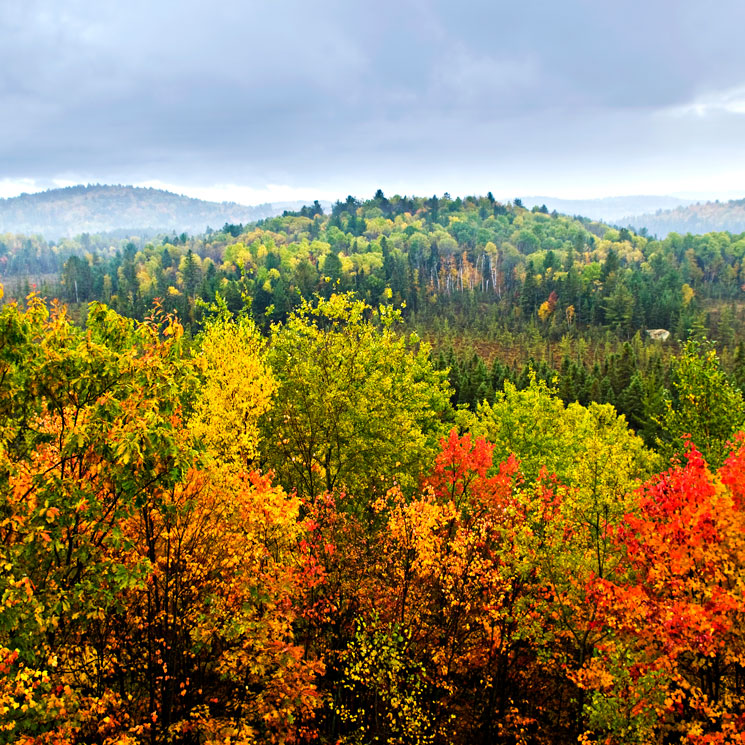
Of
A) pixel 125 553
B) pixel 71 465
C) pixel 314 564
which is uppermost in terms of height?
pixel 71 465

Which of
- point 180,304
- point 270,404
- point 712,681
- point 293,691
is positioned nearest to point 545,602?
point 712,681

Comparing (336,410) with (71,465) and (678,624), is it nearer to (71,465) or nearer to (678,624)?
(678,624)

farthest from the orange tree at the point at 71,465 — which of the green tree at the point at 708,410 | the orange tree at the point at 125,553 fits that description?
the green tree at the point at 708,410

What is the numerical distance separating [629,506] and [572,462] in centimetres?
1646

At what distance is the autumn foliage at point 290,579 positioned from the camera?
31.1 ft

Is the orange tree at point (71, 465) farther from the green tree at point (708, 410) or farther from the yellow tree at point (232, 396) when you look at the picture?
the green tree at point (708, 410)

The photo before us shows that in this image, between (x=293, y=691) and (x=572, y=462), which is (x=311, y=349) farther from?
(x=572, y=462)

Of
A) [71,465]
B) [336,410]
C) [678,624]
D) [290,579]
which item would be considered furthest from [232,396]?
[678,624]

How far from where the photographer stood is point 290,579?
16531 millimetres

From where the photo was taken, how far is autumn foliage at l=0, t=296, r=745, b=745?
948 cm

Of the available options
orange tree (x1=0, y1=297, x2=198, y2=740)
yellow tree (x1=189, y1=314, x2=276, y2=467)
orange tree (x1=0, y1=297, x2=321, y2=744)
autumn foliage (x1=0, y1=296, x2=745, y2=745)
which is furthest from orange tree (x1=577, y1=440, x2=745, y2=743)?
orange tree (x1=0, y1=297, x2=198, y2=740)

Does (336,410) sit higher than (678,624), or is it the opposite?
(336,410)

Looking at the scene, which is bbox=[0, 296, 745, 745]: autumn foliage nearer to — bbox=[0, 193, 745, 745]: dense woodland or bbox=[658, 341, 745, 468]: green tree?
bbox=[0, 193, 745, 745]: dense woodland

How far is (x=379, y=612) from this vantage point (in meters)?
19.6
